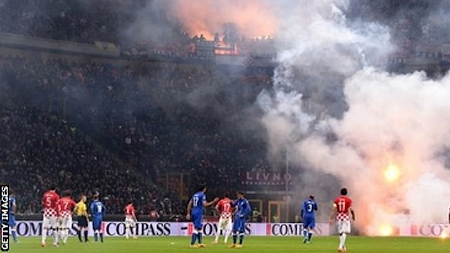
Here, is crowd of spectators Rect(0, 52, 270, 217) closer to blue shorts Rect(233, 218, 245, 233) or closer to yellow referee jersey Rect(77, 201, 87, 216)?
yellow referee jersey Rect(77, 201, 87, 216)

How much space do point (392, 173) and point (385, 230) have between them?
347 cm

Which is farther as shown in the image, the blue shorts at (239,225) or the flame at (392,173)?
the flame at (392,173)

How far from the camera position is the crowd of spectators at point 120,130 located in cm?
5712

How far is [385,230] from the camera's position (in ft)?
190

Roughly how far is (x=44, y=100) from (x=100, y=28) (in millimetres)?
7279

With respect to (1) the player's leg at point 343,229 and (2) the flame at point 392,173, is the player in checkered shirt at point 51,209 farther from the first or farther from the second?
(2) the flame at point 392,173

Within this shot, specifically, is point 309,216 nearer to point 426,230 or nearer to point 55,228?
point 426,230

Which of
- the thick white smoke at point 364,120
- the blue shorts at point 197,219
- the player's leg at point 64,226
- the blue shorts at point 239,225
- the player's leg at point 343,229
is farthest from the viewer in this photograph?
the thick white smoke at point 364,120

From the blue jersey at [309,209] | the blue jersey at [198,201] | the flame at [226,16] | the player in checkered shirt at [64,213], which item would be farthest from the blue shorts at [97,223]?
the flame at [226,16]

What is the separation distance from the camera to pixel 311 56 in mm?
58031

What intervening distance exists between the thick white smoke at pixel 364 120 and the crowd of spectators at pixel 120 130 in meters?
6.86

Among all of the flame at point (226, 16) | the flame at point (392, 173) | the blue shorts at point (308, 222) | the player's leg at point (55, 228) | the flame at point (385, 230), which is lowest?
the player's leg at point (55, 228)

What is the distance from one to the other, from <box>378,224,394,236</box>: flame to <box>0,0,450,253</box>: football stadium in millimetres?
85

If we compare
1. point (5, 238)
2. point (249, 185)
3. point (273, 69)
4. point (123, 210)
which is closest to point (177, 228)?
point (123, 210)
